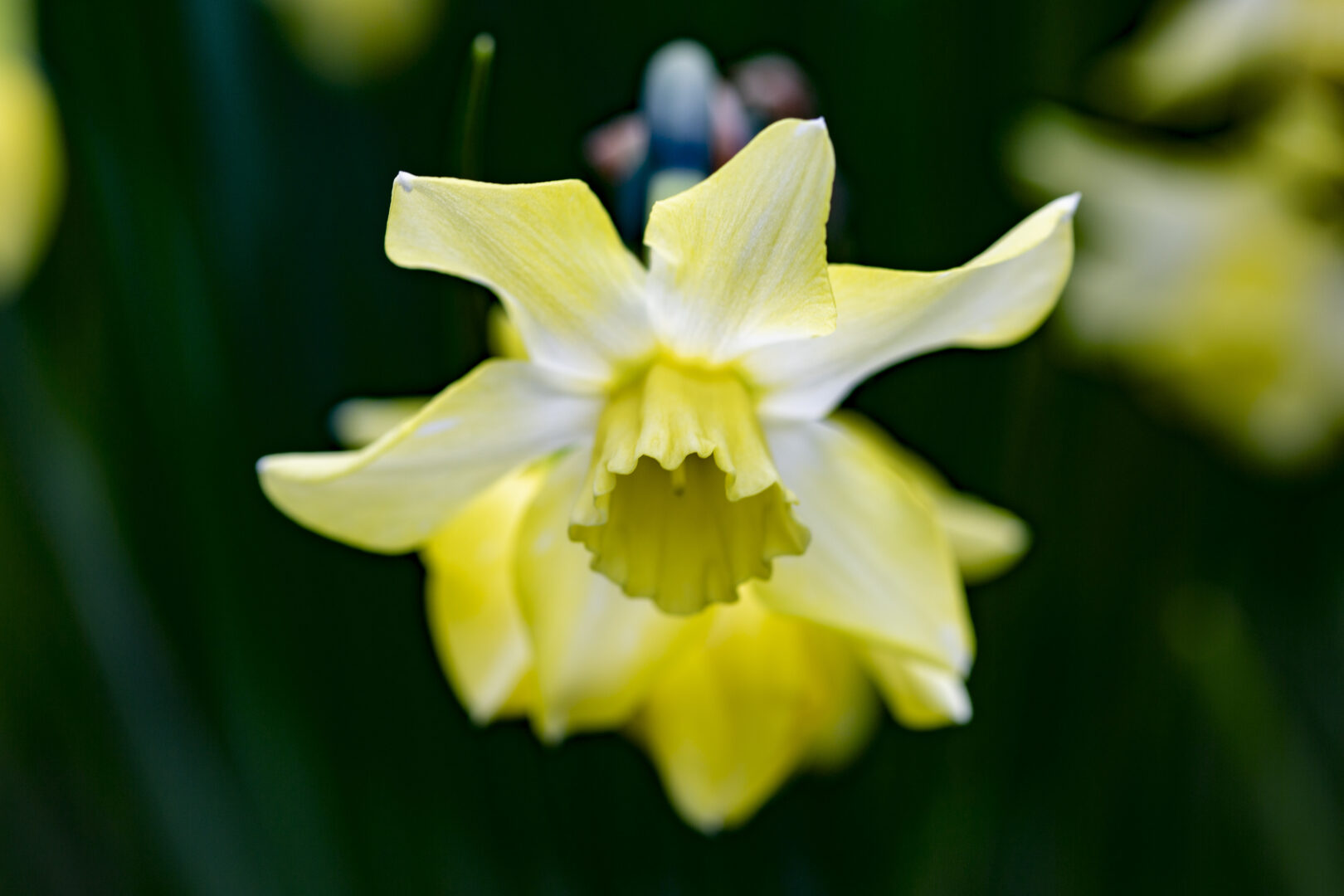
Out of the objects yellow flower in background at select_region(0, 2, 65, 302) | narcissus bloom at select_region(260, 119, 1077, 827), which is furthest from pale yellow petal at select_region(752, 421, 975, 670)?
yellow flower in background at select_region(0, 2, 65, 302)

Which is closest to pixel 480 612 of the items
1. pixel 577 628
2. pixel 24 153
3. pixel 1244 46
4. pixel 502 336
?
pixel 577 628

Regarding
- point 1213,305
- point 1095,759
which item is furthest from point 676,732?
point 1213,305

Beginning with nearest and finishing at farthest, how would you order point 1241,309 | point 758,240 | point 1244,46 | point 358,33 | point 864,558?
point 758,240
point 864,558
point 1244,46
point 1241,309
point 358,33

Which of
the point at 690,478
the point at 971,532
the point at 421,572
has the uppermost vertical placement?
the point at 690,478

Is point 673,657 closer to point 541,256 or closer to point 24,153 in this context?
point 541,256

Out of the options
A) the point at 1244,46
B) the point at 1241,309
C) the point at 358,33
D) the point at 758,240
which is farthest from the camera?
the point at 358,33

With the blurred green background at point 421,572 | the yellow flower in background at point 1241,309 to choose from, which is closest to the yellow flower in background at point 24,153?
the blurred green background at point 421,572

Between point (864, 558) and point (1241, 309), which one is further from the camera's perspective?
point (1241, 309)
